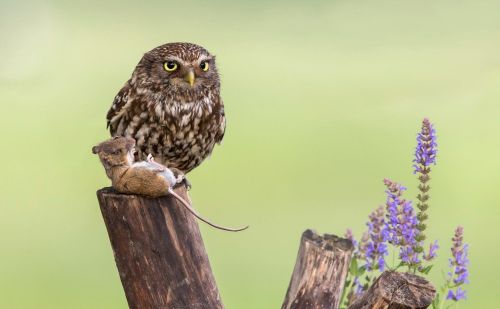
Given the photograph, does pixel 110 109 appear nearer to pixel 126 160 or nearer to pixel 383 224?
pixel 126 160

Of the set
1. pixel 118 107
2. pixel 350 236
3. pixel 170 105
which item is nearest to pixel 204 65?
pixel 170 105

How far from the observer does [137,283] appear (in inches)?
149

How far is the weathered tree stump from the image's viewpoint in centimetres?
354

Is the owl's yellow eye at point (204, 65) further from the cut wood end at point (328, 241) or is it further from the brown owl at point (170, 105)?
the cut wood end at point (328, 241)

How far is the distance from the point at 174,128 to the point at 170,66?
0.39 m

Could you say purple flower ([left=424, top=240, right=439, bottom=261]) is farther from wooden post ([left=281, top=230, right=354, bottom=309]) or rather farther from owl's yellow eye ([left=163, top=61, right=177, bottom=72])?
owl's yellow eye ([left=163, top=61, right=177, bottom=72])

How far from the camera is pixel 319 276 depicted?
3.98 m

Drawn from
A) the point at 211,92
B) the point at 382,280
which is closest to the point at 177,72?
the point at 211,92

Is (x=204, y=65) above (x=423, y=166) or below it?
above

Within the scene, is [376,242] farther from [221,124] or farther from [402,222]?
[221,124]

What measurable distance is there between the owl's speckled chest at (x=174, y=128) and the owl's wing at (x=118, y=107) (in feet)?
0.15

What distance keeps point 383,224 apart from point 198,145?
59.4 inches

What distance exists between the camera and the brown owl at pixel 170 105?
5094 millimetres

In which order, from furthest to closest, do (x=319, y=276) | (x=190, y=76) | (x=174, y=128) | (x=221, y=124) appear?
(x=221, y=124)
(x=174, y=128)
(x=190, y=76)
(x=319, y=276)
